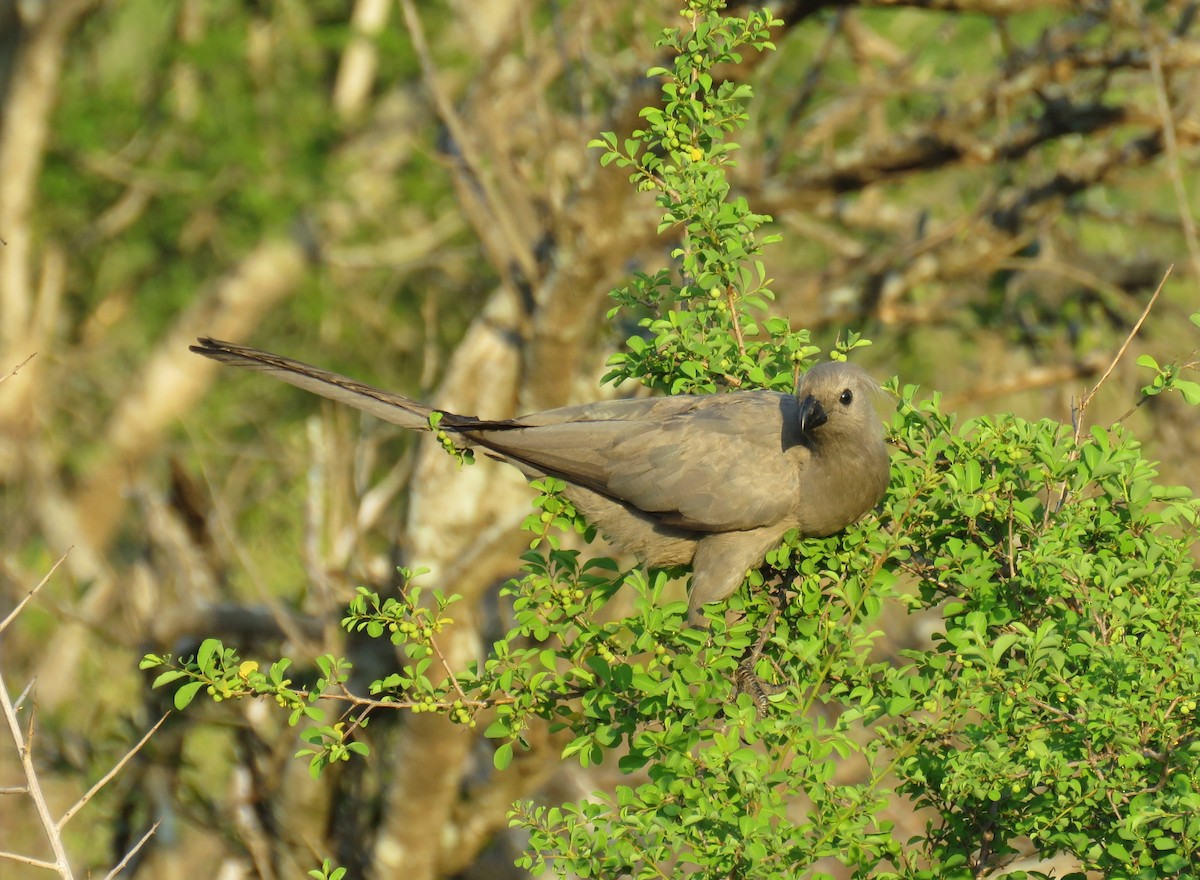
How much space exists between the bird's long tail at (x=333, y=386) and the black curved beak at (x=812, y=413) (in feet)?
3.57

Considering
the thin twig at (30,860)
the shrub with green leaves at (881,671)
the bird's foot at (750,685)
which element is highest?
the shrub with green leaves at (881,671)

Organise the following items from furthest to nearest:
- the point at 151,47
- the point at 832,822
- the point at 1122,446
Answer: the point at 151,47 < the point at 1122,446 < the point at 832,822

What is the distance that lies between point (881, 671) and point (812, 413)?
38.8 inches

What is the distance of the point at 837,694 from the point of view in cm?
333

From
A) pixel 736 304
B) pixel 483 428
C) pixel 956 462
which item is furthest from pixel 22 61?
pixel 956 462

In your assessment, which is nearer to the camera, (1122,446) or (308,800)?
(1122,446)

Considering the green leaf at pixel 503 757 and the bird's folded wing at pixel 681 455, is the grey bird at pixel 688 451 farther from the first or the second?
the green leaf at pixel 503 757

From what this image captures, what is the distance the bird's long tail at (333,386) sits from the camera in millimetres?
4367

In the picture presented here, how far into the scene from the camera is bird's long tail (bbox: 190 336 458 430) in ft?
14.3

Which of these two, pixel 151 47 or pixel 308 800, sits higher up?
pixel 151 47

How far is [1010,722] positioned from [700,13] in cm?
235

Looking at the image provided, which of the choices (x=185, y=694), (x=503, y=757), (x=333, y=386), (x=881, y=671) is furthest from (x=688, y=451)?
(x=185, y=694)

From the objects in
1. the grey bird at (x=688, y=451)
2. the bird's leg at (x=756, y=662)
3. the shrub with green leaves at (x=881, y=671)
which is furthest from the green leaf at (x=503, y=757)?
the grey bird at (x=688, y=451)

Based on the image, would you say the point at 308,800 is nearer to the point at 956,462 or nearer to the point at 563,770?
the point at 563,770
